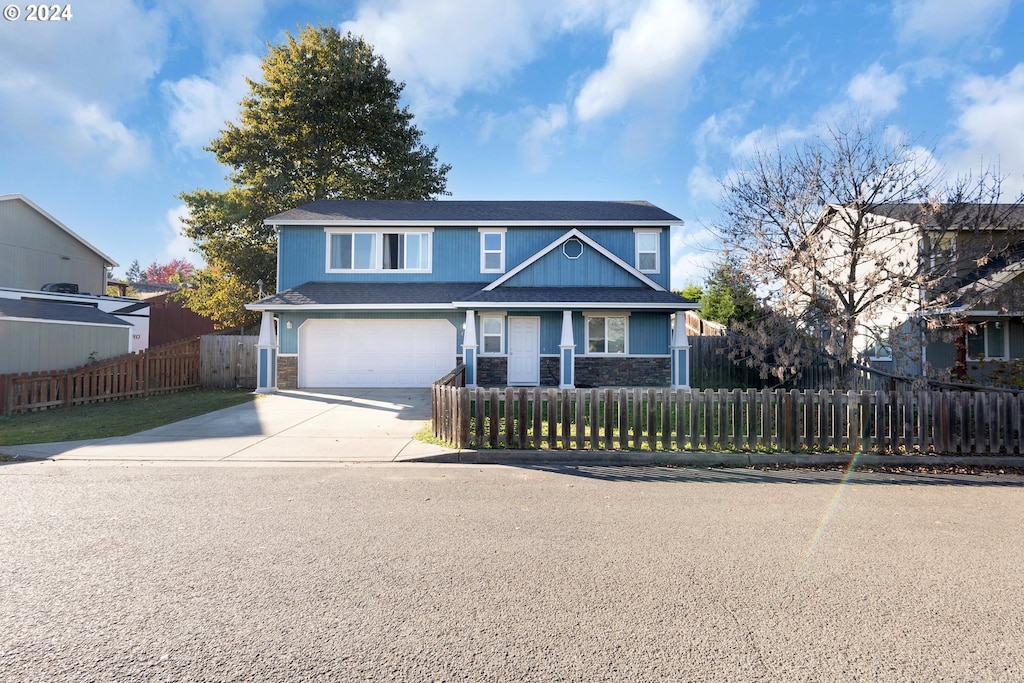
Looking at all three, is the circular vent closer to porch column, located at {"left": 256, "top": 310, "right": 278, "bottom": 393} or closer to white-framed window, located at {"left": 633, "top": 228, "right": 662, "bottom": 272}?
Result: white-framed window, located at {"left": 633, "top": 228, "right": 662, "bottom": 272}

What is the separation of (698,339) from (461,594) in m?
18.8

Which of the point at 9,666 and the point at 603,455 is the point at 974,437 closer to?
the point at 603,455

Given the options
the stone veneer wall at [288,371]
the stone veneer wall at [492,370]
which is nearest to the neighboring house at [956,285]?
the stone veneer wall at [492,370]

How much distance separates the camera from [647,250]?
770 inches

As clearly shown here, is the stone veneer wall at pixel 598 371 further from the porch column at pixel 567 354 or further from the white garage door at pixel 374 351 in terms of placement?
the white garage door at pixel 374 351

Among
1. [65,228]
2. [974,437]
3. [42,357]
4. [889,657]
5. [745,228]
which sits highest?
[65,228]

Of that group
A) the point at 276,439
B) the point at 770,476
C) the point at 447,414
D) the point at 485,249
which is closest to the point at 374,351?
the point at 485,249

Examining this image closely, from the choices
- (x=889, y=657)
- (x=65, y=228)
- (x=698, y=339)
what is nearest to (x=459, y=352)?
(x=698, y=339)

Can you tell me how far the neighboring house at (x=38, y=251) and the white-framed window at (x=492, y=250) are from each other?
21580 mm

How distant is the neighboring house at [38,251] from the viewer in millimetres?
23656

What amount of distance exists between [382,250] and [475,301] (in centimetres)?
509

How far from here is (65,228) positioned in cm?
2661

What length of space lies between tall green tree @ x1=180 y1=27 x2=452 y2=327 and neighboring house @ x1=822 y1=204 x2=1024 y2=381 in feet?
80.8

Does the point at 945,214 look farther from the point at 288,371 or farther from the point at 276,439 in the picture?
the point at 288,371
